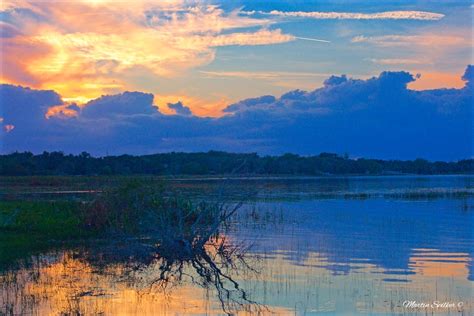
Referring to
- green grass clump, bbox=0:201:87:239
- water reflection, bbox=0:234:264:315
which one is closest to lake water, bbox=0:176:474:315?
water reflection, bbox=0:234:264:315

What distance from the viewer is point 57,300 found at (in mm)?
13188

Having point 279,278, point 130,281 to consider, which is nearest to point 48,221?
point 130,281

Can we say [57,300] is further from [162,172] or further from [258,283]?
[162,172]

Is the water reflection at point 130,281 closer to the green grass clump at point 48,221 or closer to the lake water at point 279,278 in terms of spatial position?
the lake water at point 279,278

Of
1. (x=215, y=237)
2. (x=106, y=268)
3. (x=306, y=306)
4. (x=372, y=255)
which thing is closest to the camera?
(x=306, y=306)

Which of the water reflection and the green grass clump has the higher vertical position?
the green grass clump

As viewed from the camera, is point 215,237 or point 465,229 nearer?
point 215,237

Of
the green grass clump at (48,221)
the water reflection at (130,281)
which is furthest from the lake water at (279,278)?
the green grass clump at (48,221)

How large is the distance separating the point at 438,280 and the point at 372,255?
4.19m

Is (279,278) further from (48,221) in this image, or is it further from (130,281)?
(48,221)

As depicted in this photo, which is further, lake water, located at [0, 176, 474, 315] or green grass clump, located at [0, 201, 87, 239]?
green grass clump, located at [0, 201, 87, 239]

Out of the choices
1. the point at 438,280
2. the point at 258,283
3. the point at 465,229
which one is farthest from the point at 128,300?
the point at 465,229

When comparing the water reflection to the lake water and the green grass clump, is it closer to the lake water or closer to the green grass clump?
the lake water

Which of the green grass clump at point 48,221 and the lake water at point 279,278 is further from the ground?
the green grass clump at point 48,221
